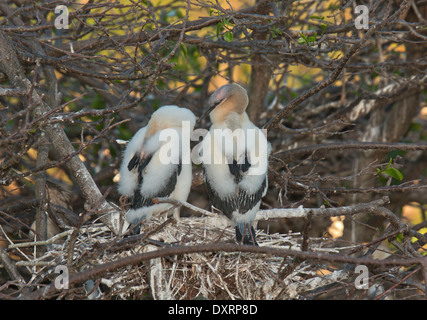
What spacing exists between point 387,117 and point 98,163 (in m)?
2.25

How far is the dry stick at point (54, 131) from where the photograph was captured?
2887 mm

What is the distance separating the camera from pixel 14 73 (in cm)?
290

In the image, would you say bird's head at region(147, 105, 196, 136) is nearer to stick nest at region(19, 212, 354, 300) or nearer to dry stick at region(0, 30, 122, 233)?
dry stick at region(0, 30, 122, 233)

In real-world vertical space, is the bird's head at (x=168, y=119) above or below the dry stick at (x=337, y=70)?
below

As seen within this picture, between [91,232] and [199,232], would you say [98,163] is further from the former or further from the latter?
[199,232]

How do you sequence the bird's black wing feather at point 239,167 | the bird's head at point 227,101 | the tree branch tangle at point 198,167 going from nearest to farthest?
1. the tree branch tangle at point 198,167
2. the bird's black wing feather at point 239,167
3. the bird's head at point 227,101

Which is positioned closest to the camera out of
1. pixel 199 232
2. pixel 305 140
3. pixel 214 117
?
pixel 199 232

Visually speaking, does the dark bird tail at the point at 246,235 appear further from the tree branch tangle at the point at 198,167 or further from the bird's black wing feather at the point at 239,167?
the bird's black wing feather at the point at 239,167

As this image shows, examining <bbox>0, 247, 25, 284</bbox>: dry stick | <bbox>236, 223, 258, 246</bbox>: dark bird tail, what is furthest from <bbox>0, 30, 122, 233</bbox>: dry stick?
<bbox>236, 223, 258, 246</bbox>: dark bird tail

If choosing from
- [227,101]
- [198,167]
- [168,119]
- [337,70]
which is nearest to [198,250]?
[337,70]

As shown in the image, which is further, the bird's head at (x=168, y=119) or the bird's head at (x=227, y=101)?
the bird's head at (x=227, y=101)

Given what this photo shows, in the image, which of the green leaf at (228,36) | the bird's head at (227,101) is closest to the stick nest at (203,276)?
the bird's head at (227,101)

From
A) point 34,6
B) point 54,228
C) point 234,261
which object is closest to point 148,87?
point 34,6

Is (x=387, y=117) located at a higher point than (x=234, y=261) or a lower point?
higher
